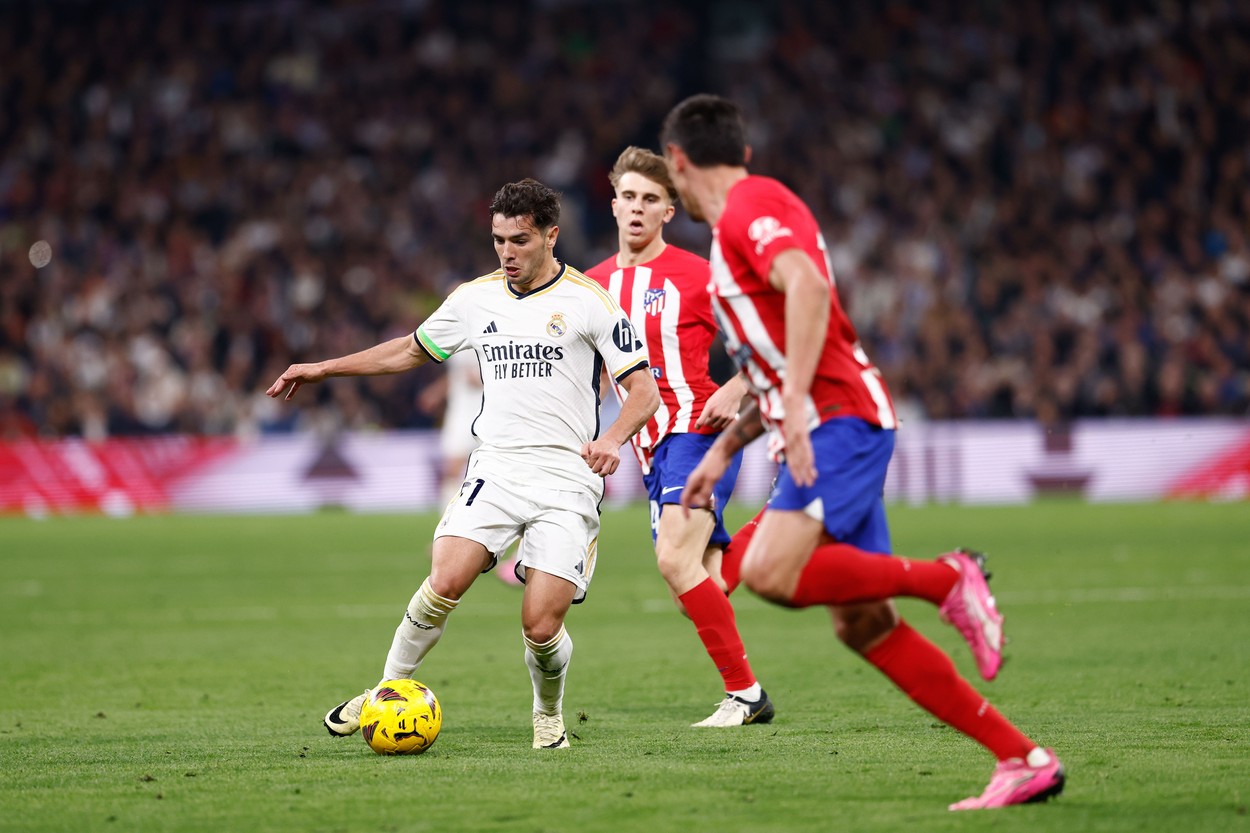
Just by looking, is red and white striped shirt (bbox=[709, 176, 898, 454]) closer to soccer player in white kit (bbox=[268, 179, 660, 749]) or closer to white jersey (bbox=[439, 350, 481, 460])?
soccer player in white kit (bbox=[268, 179, 660, 749])

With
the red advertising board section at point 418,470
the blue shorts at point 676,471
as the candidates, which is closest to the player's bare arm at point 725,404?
the blue shorts at point 676,471

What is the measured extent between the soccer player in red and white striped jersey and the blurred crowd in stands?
17767 mm

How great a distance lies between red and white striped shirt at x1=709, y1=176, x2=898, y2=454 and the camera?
18.1 feet

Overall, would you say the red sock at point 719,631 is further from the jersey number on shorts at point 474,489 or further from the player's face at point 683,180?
the player's face at point 683,180

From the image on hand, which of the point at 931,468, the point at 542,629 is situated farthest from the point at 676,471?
the point at 931,468

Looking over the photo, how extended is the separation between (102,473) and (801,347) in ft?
73.6

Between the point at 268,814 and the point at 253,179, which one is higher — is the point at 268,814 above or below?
below

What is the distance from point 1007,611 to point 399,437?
565 inches

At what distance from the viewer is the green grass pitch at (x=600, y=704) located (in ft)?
18.3

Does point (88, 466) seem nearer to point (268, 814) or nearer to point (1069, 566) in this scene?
point (1069, 566)

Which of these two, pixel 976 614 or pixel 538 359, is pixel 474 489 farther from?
pixel 976 614

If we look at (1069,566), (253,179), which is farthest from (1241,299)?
(253,179)

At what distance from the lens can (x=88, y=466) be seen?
84.5 feet

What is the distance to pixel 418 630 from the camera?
723 centimetres
